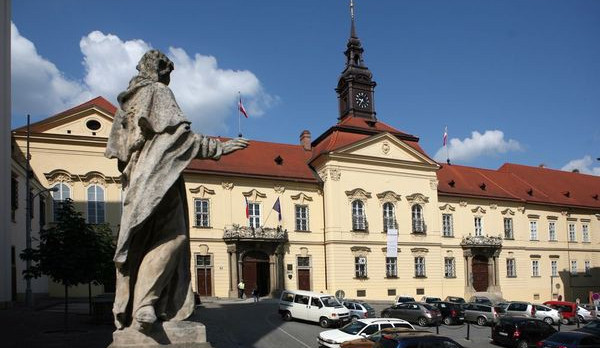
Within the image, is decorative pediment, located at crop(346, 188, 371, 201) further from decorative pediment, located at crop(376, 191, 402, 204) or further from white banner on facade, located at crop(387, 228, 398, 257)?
white banner on facade, located at crop(387, 228, 398, 257)

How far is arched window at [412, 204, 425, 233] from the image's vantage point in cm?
4517

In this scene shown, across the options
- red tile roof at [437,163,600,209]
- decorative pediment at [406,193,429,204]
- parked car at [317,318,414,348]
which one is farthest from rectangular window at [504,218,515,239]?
parked car at [317,318,414,348]

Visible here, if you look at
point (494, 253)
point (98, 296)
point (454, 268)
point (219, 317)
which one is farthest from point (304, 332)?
point (494, 253)

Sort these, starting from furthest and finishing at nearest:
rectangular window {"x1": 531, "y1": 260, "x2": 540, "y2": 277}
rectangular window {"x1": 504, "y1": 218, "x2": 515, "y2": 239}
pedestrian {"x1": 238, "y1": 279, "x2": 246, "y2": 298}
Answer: rectangular window {"x1": 531, "y1": 260, "x2": 540, "y2": 277}, rectangular window {"x1": 504, "y1": 218, "x2": 515, "y2": 239}, pedestrian {"x1": 238, "y1": 279, "x2": 246, "y2": 298}

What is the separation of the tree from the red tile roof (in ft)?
114

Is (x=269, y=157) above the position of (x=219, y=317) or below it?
above

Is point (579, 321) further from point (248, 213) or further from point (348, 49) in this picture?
point (348, 49)

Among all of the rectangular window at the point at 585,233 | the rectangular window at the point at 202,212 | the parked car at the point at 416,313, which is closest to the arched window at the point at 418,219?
the parked car at the point at 416,313

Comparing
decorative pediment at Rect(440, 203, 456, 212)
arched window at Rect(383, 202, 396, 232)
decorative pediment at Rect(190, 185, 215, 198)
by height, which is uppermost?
decorative pediment at Rect(190, 185, 215, 198)

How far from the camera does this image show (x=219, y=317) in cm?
2586

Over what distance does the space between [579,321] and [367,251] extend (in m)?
15.1

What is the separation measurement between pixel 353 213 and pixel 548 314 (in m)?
15.5

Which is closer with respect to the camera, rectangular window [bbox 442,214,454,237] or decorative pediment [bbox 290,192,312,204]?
decorative pediment [bbox 290,192,312,204]

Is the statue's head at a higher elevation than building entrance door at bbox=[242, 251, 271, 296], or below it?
higher
